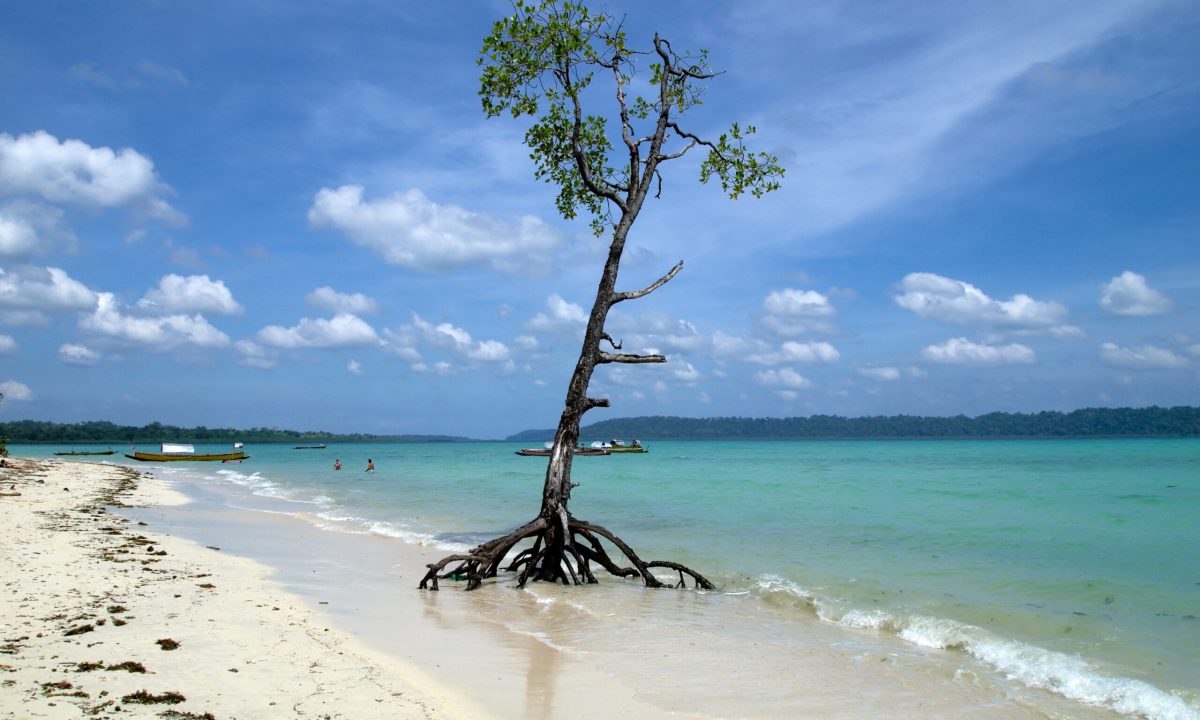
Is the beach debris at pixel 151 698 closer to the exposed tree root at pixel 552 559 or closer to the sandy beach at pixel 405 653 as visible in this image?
the sandy beach at pixel 405 653

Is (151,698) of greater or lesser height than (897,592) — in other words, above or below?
above

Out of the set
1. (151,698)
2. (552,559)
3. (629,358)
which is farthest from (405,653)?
(629,358)

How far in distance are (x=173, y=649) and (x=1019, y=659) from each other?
8.94m

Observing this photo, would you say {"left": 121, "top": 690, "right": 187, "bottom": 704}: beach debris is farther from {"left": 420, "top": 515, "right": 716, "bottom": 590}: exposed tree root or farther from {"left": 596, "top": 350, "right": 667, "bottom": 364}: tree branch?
{"left": 596, "top": 350, "right": 667, "bottom": 364}: tree branch

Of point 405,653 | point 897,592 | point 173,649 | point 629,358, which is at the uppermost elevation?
point 629,358

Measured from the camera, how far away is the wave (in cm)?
709

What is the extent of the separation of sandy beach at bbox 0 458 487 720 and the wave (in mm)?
5944

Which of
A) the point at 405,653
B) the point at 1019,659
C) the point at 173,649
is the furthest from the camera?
the point at 1019,659

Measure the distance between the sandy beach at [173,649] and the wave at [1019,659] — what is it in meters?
5.94

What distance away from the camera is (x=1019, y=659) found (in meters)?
8.54

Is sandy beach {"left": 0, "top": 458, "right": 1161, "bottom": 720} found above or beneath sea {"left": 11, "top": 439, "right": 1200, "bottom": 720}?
above

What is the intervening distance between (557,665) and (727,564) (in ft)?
26.2

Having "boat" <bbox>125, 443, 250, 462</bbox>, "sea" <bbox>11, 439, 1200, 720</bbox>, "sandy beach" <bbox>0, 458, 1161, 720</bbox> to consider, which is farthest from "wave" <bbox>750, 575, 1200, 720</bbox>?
"boat" <bbox>125, 443, 250, 462</bbox>

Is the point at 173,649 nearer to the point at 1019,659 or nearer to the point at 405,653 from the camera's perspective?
the point at 405,653
